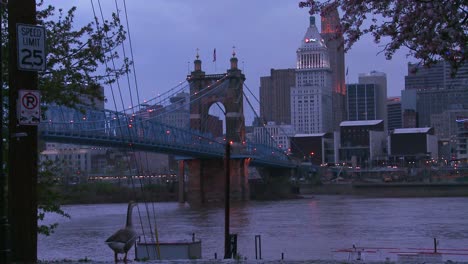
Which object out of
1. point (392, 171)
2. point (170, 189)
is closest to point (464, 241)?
point (170, 189)

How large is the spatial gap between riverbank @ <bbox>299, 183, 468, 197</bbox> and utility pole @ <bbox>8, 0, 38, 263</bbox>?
100072 mm

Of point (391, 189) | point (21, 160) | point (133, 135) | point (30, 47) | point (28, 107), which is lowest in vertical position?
point (391, 189)

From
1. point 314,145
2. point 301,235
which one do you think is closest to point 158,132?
point 301,235

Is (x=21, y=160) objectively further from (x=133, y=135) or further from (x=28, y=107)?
(x=133, y=135)

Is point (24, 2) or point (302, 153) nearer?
point (24, 2)

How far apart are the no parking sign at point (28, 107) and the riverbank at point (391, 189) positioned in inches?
3951

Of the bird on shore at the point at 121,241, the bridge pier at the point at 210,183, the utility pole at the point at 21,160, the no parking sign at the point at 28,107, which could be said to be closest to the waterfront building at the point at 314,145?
the bridge pier at the point at 210,183

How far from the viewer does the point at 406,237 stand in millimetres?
35875

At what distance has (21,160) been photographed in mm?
9305

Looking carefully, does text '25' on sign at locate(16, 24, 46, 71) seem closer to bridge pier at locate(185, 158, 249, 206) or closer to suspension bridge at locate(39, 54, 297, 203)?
suspension bridge at locate(39, 54, 297, 203)

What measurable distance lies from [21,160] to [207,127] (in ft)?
344

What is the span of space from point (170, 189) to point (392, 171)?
57.8 m

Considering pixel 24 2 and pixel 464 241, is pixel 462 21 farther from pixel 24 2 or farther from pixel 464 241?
pixel 464 241

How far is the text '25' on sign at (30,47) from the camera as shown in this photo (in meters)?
9.06
